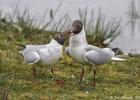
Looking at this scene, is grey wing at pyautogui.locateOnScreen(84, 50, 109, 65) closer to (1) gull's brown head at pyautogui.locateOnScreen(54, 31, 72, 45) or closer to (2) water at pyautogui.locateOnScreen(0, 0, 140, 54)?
(1) gull's brown head at pyautogui.locateOnScreen(54, 31, 72, 45)

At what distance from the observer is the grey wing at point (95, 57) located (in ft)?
26.4

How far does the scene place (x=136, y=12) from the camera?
15.5 m

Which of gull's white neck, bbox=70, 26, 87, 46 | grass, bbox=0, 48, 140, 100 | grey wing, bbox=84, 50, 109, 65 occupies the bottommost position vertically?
grass, bbox=0, 48, 140, 100

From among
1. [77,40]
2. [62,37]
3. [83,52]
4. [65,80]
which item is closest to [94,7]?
[65,80]

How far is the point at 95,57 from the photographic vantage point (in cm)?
809

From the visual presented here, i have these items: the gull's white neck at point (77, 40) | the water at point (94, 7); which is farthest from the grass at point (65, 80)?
the water at point (94, 7)

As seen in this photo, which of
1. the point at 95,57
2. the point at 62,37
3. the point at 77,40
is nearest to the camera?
the point at 95,57

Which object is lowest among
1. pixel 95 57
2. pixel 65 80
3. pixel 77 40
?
pixel 65 80

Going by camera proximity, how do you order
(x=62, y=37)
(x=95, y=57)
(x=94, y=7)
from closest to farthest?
(x=95, y=57) → (x=62, y=37) → (x=94, y=7)

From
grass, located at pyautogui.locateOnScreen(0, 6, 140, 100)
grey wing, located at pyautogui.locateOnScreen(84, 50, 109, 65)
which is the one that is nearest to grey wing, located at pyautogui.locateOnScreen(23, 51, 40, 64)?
grass, located at pyautogui.locateOnScreen(0, 6, 140, 100)

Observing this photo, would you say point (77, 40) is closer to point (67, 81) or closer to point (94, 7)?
point (67, 81)

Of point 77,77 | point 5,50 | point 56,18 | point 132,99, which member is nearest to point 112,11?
point 56,18

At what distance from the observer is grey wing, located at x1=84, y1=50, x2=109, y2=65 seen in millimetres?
8039

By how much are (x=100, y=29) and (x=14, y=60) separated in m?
3.22
